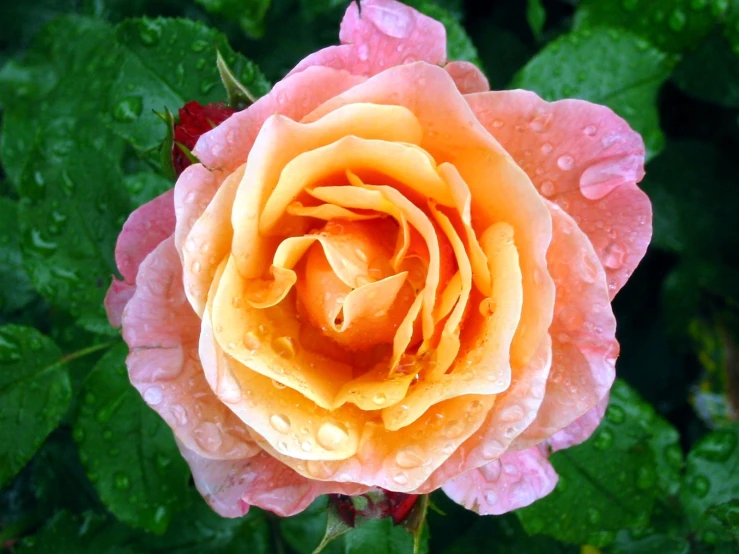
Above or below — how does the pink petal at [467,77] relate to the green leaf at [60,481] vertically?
above

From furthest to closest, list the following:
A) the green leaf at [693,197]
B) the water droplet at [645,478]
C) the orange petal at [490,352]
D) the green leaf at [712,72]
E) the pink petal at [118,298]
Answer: the green leaf at [693,197] → the green leaf at [712,72] → the water droplet at [645,478] → the pink petal at [118,298] → the orange petal at [490,352]

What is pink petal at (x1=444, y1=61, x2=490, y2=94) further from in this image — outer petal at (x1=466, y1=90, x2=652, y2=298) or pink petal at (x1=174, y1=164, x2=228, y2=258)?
pink petal at (x1=174, y1=164, x2=228, y2=258)

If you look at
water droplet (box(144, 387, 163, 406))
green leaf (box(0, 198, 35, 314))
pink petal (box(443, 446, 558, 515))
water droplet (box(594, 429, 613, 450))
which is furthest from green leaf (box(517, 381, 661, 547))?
green leaf (box(0, 198, 35, 314))

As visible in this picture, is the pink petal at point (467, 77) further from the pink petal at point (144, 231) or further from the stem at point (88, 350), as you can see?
the stem at point (88, 350)

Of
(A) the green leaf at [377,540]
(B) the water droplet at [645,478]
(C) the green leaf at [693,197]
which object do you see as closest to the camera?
(A) the green leaf at [377,540]

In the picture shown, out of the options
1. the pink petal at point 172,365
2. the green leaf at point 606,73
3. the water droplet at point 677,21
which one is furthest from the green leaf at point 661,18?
the pink petal at point 172,365

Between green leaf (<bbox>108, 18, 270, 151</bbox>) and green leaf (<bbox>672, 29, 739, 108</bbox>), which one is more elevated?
green leaf (<bbox>108, 18, 270, 151</bbox>)

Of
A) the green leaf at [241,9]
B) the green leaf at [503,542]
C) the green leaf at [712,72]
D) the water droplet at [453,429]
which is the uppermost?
the green leaf at [241,9]
